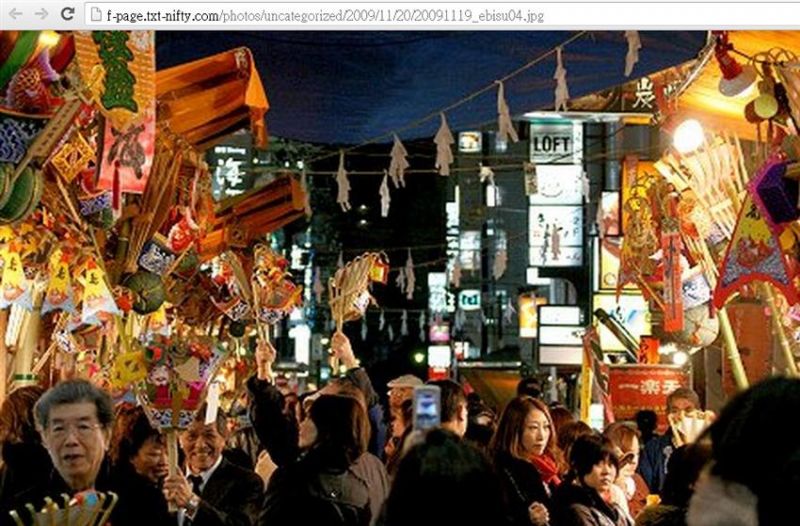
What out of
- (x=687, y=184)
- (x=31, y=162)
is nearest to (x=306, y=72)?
(x=687, y=184)

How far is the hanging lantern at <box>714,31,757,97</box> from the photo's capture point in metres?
8.80

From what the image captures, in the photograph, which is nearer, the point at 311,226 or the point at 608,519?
the point at 608,519

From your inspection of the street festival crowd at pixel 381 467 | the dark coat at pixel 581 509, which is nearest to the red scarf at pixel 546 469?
the street festival crowd at pixel 381 467

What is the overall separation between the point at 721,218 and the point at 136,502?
19.6 feet

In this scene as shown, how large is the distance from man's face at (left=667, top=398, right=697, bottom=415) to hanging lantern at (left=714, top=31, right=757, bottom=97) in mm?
3018

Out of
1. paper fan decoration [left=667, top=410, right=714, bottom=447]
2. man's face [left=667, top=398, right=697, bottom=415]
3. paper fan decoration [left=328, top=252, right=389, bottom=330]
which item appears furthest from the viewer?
paper fan decoration [left=328, top=252, right=389, bottom=330]

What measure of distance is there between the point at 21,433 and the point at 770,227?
156 inches

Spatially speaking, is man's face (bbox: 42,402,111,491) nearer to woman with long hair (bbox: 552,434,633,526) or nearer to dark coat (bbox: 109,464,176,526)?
dark coat (bbox: 109,464,176,526)

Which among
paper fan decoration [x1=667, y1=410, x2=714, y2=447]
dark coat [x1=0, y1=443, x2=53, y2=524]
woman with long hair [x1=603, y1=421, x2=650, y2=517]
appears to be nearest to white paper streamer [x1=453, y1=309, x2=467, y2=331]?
paper fan decoration [x1=667, y1=410, x2=714, y2=447]

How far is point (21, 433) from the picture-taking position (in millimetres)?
6793

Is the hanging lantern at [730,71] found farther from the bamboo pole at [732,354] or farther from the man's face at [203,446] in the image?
the man's face at [203,446]

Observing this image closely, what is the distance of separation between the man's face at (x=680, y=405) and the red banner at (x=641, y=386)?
11.0ft

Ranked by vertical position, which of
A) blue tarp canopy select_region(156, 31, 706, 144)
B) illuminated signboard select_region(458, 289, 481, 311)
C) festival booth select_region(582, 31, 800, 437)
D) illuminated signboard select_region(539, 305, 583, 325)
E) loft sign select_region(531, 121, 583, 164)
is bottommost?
festival booth select_region(582, 31, 800, 437)

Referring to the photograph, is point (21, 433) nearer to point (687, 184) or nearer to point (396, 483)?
point (396, 483)
